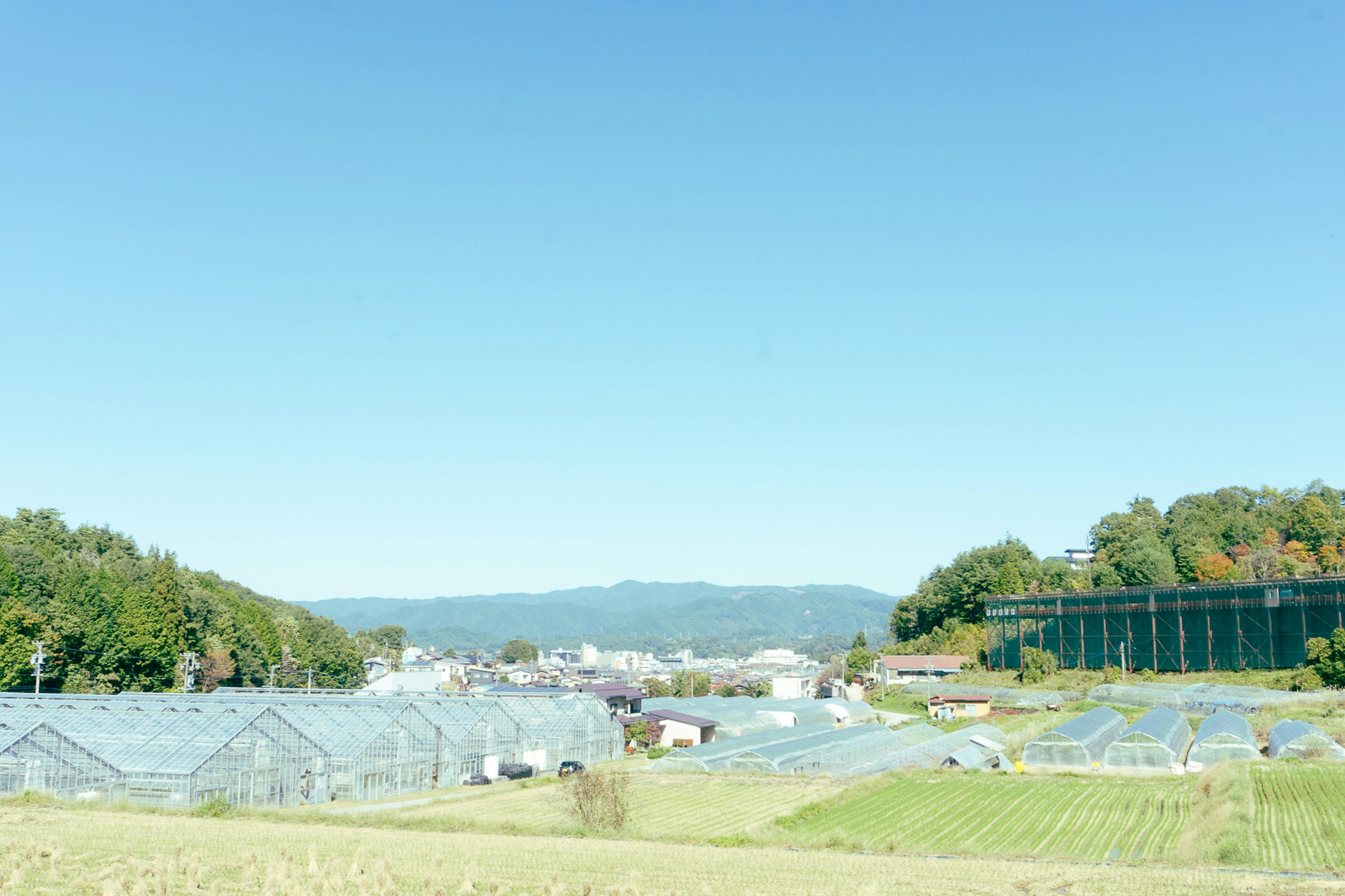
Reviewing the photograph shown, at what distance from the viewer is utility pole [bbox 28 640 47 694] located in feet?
228

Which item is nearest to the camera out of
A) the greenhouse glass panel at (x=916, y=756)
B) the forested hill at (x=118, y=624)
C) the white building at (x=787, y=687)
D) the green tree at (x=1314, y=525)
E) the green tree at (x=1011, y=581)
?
the greenhouse glass panel at (x=916, y=756)

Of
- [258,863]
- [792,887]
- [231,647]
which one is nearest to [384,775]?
[258,863]

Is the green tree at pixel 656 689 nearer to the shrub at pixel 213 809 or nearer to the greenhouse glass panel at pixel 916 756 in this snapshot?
the greenhouse glass panel at pixel 916 756

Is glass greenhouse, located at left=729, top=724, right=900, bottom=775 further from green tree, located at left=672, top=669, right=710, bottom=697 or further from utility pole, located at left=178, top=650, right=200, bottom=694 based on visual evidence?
green tree, located at left=672, top=669, right=710, bottom=697

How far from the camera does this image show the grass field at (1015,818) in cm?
3300

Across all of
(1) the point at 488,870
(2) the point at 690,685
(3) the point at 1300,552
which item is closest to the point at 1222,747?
(1) the point at 488,870

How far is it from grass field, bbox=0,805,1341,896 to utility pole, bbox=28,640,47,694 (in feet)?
141

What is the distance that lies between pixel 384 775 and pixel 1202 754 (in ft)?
134

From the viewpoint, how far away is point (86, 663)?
3162 inches

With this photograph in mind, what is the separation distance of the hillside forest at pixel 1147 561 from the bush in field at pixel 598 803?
278ft

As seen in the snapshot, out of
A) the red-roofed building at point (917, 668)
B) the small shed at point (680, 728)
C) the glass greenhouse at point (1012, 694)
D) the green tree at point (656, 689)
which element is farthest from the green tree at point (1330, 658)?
the green tree at point (656, 689)

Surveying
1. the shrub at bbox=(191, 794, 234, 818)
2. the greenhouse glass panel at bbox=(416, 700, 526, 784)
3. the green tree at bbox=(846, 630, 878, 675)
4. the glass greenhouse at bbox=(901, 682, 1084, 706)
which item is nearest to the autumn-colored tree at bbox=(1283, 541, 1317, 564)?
the glass greenhouse at bbox=(901, 682, 1084, 706)

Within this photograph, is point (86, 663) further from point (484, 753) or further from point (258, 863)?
point (258, 863)

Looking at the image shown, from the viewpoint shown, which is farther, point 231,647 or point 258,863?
point 231,647
